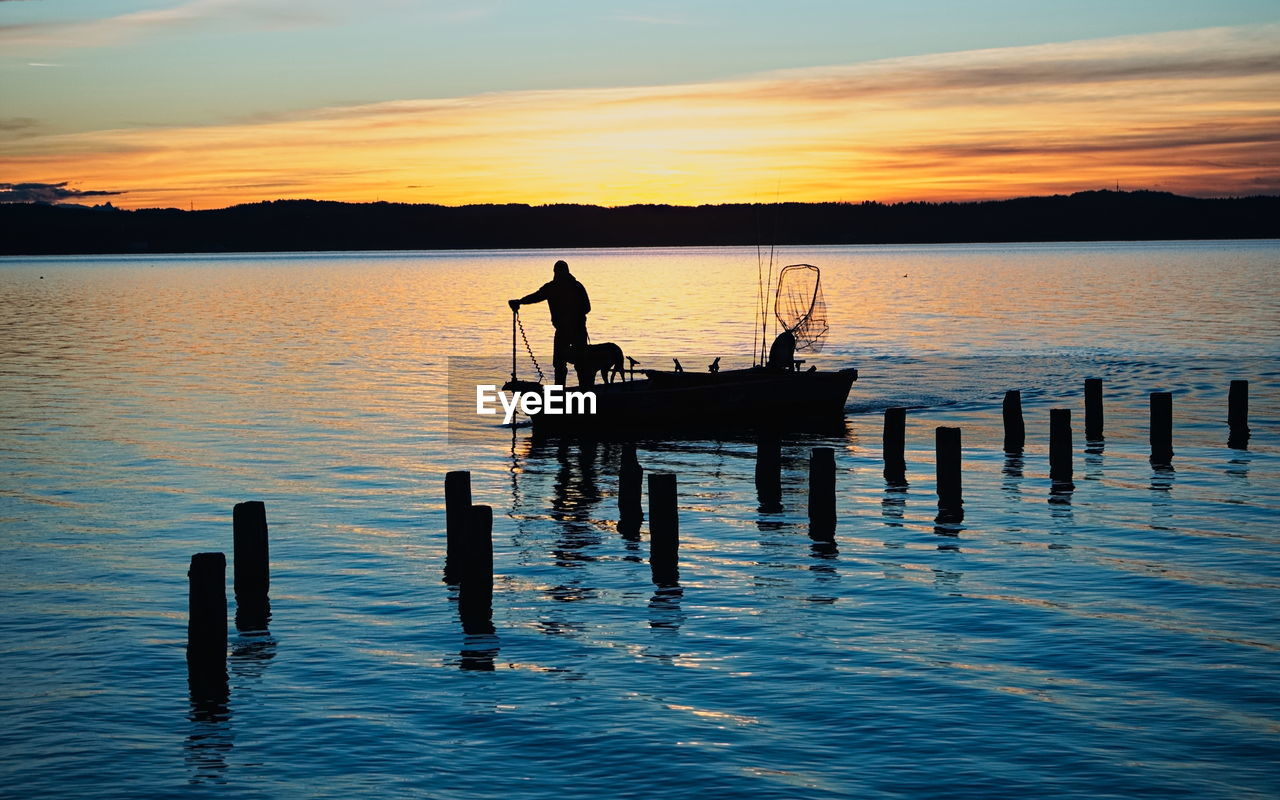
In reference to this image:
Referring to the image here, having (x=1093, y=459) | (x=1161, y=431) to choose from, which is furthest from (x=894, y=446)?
(x=1161, y=431)

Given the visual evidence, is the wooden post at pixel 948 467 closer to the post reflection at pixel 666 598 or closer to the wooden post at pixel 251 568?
the post reflection at pixel 666 598

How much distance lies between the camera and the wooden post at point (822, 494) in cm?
1708

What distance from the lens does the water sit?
34.3 feet

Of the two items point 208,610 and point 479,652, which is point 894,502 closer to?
point 479,652

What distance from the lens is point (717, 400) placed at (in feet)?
89.2

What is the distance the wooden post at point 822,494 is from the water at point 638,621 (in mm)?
287

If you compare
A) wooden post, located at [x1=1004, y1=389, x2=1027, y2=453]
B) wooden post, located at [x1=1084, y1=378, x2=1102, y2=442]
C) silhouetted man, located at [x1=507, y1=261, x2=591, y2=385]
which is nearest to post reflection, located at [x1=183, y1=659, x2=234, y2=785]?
silhouetted man, located at [x1=507, y1=261, x2=591, y2=385]

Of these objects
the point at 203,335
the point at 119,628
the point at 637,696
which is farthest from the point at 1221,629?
the point at 203,335

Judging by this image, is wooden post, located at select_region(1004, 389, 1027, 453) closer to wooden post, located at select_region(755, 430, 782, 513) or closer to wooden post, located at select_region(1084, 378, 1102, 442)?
wooden post, located at select_region(1084, 378, 1102, 442)

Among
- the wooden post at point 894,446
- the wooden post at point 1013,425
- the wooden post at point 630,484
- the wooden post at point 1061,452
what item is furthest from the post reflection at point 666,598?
the wooden post at point 1013,425

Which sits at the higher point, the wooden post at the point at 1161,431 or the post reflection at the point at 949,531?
the wooden post at the point at 1161,431

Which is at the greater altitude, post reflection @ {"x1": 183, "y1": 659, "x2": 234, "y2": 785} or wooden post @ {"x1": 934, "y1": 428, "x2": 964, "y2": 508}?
wooden post @ {"x1": 934, "y1": 428, "x2": 964, "y2": 508}

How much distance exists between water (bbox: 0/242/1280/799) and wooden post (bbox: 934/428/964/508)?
445 millimetres

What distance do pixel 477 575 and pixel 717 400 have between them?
14.1 m
